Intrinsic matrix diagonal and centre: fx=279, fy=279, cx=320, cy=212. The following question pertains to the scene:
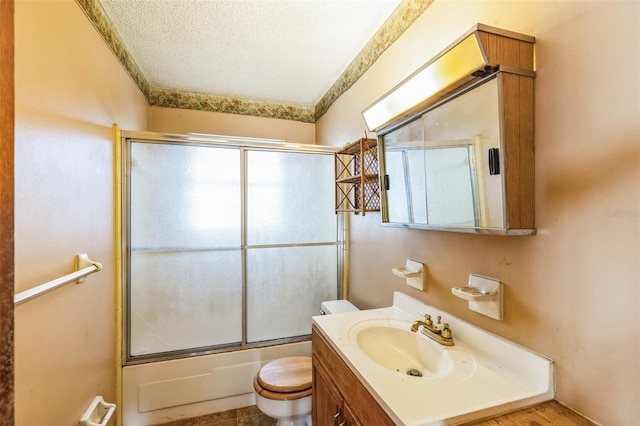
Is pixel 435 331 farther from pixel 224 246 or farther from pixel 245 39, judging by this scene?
pixel 245 39

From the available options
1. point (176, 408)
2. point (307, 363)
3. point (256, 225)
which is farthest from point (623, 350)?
point (176, 408)

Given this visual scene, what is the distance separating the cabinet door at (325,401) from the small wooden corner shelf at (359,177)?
90cm

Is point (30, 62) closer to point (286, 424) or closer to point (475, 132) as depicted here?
point (475, 132)

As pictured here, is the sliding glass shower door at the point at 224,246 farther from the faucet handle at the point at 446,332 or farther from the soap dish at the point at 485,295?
the soap dish at the point at 485,295

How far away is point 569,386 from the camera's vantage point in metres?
0.75

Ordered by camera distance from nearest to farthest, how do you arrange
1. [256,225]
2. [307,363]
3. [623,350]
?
[623,350], [307,363], [256,225]

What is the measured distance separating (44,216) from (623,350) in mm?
1749

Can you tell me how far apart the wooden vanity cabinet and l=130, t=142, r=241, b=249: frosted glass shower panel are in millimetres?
1075

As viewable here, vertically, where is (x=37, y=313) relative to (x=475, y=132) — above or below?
below

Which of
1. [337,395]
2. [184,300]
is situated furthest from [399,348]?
[184,300]

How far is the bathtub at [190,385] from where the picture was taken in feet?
5.82

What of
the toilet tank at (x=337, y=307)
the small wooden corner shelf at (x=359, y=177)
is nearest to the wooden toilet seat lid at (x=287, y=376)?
the toilet tank at (x=337, y=307)

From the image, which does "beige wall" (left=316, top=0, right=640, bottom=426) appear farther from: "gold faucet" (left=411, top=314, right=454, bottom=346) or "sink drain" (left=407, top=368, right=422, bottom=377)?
"sink drain" (left=407, top=368, right=422, bottom=377)

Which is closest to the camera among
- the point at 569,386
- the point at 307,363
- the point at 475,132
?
the point at 569,386
